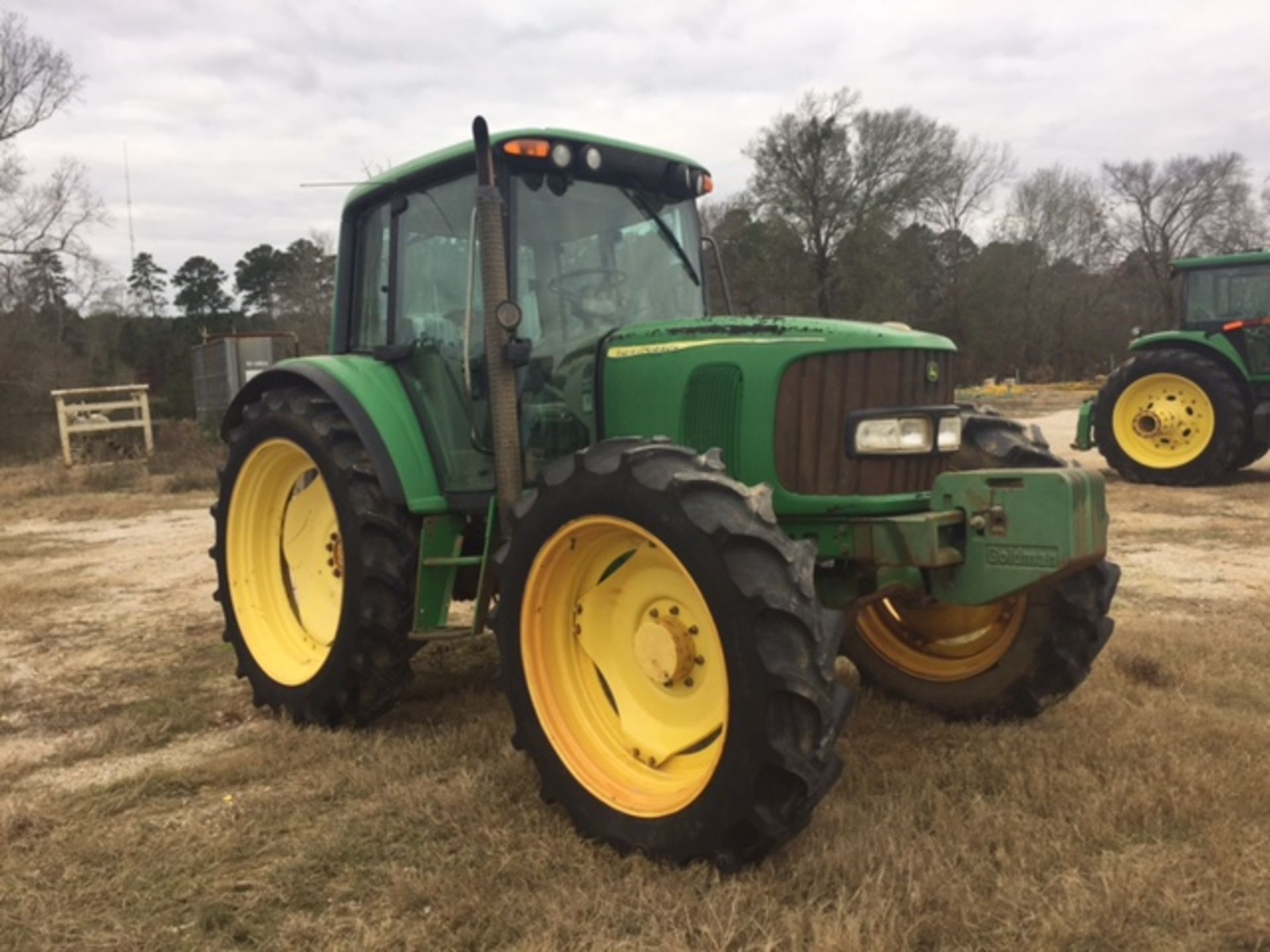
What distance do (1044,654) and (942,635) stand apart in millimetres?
494

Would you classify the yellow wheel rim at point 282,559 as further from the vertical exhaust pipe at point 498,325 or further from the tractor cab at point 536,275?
the vertical exhaust pipe at point 498,325

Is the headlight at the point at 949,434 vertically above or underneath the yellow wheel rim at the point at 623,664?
above

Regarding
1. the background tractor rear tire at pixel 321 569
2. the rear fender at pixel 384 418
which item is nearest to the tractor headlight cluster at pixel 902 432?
the rear fender at pixel 384 418

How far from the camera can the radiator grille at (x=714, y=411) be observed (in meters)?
3.31

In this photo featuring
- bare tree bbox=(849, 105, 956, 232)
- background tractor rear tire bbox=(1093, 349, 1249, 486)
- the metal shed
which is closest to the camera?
background tractor rear tire bbox=(1093, 349, 1249, 486)

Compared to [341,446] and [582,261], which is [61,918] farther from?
[582,261]

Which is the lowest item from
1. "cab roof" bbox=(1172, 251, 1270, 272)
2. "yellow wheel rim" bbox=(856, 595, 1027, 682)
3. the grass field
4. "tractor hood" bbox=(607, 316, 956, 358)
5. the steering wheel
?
the grass field

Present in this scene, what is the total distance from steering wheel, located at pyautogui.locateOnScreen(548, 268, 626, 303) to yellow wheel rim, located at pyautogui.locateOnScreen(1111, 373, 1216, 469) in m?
8.99

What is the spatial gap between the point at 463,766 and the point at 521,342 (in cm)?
151

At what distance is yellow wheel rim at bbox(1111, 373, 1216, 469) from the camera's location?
10.7 metres

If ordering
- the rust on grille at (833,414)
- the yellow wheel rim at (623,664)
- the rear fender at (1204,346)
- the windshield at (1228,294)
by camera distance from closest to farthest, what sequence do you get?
the yellow wheel rim at (623,664) < the rust on grille at (833,414) < the rear fender at (1204,346) < the windshield at (1228,294)

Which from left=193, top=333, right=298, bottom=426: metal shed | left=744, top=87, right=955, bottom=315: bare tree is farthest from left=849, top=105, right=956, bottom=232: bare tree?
left=193, top=333, right=298, bottom=426: metal shed

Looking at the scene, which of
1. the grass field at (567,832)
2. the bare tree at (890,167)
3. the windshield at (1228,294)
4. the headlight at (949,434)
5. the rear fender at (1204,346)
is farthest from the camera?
the bare tree at (890,167)

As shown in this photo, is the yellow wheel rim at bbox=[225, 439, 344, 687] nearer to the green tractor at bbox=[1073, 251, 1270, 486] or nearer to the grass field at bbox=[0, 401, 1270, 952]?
the grass field at bbox=[0, 401, 1270, 952]
